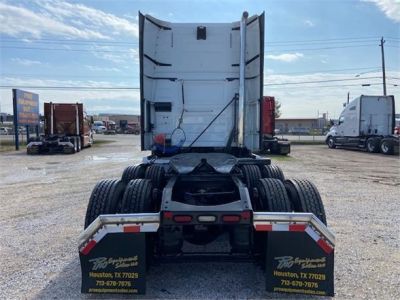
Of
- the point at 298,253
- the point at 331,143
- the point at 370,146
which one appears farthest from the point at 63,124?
the point at 298,253

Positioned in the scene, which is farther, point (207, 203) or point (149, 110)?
point (149, 110)

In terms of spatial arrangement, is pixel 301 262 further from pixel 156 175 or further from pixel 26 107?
pixel 26 107

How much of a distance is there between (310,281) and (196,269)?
4.66 ft

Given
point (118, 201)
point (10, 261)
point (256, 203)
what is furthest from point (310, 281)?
point (10, 261)

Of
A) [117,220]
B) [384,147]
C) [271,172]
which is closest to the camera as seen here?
[117,220]

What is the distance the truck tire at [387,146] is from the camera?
2403 centimetres

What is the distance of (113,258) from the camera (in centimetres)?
366

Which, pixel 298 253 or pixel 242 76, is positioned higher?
pixel 242 76

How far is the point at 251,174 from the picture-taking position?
18.4ft

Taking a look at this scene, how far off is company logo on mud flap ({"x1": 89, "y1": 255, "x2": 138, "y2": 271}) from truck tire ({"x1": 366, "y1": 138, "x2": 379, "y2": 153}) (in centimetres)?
2480

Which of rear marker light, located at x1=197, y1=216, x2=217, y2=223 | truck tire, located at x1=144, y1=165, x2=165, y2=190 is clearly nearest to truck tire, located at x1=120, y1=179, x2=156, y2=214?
truck tire, located at x1=144, y1=165, x2=165, y2=190

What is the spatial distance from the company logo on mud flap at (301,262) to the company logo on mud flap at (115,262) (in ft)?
4.45

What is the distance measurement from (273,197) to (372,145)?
77.9 ft

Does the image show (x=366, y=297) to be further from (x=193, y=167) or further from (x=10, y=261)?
(x=10, y=261)
